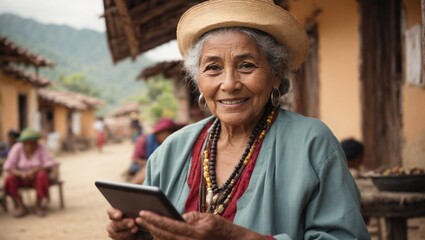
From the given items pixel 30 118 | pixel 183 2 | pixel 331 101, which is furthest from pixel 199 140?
pixel 30 118

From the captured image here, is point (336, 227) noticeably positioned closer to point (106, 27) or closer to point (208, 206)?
point (208, 206)

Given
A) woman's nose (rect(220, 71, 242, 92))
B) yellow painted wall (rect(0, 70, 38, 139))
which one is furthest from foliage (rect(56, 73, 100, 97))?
woman's nose (rect(220, 71, 242, 92))

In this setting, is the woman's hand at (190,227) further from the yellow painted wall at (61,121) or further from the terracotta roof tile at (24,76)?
the yellow painted wall at (61,121)

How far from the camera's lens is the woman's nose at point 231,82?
6.57ft

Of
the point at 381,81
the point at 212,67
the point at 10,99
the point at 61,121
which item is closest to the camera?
the point at 212,67

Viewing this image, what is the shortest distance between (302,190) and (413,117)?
13.2 feet

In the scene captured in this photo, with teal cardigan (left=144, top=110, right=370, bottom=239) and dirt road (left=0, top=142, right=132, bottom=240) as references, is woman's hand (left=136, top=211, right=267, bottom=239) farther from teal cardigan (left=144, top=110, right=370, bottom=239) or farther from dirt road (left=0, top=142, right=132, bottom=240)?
dirt road (left=0, top=142, right=132, bottom=240)

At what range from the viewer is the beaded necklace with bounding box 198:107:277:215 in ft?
6.48

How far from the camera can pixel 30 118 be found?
21969 mm

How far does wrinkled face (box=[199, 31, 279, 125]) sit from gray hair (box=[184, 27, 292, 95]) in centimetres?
2

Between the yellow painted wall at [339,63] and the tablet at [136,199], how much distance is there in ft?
16.8

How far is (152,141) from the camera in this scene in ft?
25.1

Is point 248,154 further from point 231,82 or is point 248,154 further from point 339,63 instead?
point 339,63

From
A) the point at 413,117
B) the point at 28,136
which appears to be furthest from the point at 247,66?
the point at 28,136
